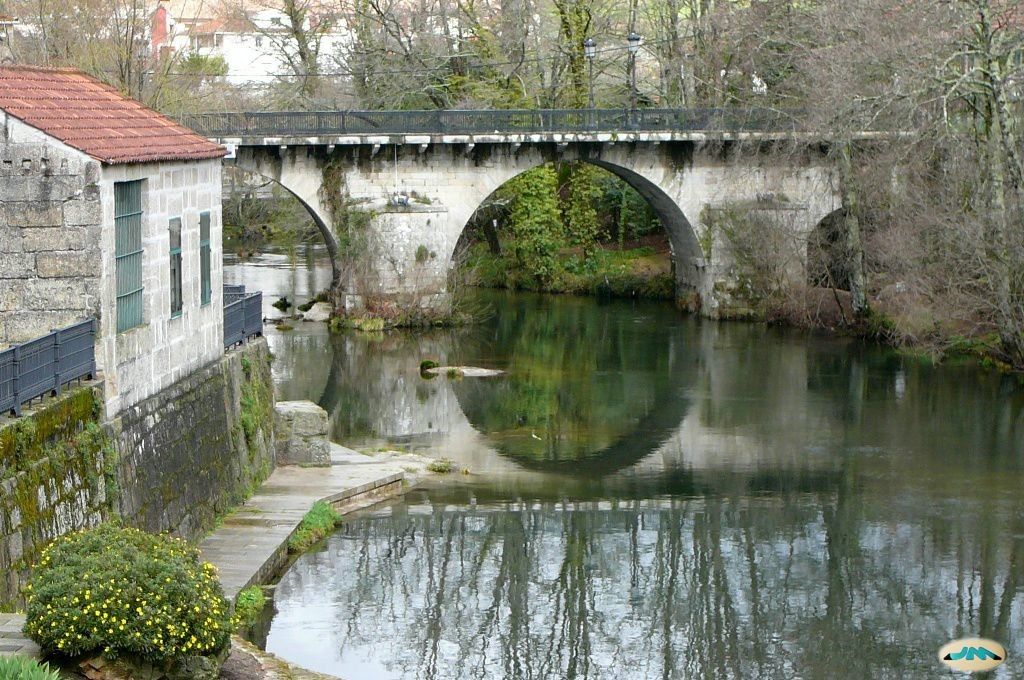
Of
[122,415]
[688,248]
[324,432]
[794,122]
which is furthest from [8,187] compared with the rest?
[688,248]

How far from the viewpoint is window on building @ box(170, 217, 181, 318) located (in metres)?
17.3

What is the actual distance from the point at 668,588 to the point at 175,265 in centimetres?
668

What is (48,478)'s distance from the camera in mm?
12773

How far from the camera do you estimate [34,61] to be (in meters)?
39.1

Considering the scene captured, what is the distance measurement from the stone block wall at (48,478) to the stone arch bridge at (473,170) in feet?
84.4

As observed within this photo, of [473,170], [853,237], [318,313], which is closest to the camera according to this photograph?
[853,237]

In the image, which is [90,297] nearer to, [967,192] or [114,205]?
[114,205]

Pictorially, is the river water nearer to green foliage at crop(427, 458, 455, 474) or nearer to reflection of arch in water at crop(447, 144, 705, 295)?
green foliage at crop(427, 458, 455, 474)

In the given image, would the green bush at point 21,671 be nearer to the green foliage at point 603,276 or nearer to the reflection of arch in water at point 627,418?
the reflection of arch in water at point 627,418

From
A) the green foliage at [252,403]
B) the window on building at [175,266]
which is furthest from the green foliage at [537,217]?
the window on building at [175,266]

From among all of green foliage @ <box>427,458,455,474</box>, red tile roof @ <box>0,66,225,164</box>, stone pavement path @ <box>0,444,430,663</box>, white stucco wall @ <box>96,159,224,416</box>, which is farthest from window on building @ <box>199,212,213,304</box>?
green foliage @ <box>427,458,455,474</box>

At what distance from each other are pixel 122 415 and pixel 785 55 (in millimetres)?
30693

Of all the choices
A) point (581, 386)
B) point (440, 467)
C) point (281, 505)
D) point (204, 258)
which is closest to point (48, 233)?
point (204, 258)

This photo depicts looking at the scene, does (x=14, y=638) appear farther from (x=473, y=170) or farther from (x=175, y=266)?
(x=473, y=170)
